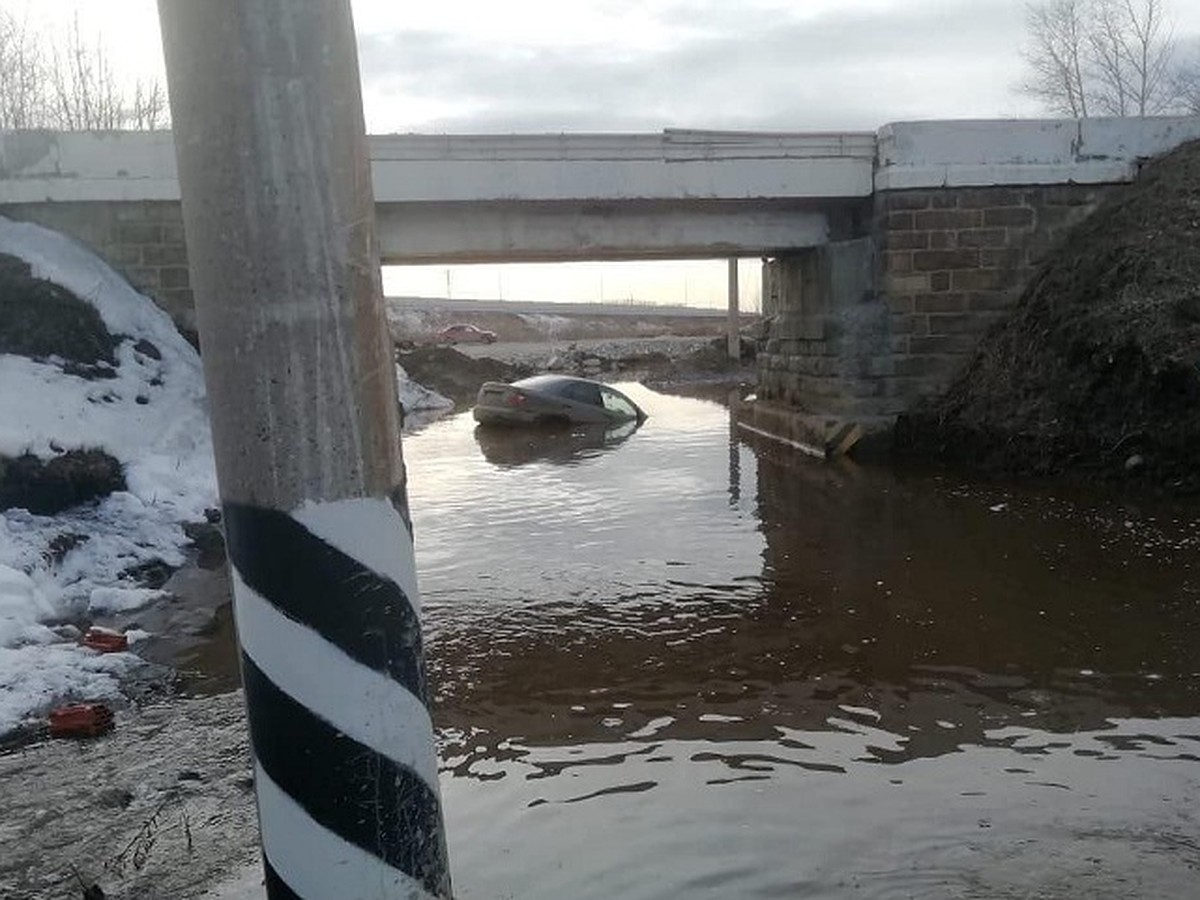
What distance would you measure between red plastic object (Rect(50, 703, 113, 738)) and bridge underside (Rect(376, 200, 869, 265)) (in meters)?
11.8

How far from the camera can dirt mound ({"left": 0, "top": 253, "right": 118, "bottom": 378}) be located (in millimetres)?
11734

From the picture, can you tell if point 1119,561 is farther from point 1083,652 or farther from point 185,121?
point 185,121

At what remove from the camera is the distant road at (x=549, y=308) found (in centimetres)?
8475

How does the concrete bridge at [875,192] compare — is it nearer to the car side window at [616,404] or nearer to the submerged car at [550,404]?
the submerged car at [550,404]

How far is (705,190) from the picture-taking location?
1555 centimetres

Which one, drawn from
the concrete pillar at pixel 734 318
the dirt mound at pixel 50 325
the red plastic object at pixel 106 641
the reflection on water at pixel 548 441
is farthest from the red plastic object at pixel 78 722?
the concrete pillar at pixel 734 318

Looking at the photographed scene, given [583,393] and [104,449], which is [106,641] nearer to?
[104,449]

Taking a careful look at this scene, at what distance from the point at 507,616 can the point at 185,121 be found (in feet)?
18.6

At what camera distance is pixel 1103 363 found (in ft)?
41.0

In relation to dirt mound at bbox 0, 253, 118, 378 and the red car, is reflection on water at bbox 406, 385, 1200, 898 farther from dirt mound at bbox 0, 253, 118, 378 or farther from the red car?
the red car

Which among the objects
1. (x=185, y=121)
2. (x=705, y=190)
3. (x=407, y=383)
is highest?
(x=705, y=190)

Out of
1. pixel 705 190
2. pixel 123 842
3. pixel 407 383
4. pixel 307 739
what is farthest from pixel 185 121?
pixel 407 383

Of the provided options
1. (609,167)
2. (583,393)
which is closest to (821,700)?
(609,167)

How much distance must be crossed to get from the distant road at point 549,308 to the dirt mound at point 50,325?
69.2 metres
